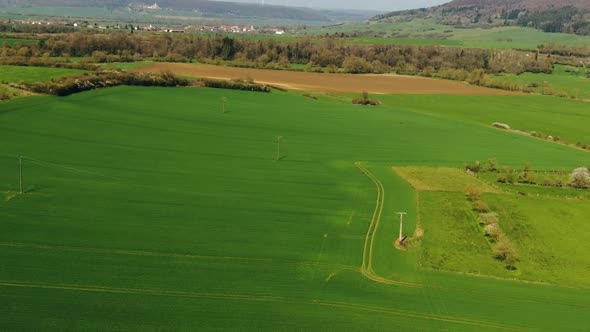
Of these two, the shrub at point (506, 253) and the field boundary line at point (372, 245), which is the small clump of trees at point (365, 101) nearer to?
the field boundary line at point (372, 245)

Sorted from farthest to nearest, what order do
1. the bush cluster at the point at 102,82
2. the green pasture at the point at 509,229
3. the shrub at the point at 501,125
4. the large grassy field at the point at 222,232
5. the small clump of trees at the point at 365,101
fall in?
the small clump of trees at the point at 365,101, the shrub at the point at 501,125, the bush cluster at the point at 102,82, the green pasture at the point at 509,229, the large grassy field at the point at 222,232

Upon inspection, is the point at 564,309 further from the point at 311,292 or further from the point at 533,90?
the point at 533,90

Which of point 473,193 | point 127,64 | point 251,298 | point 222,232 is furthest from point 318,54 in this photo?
point 251,298

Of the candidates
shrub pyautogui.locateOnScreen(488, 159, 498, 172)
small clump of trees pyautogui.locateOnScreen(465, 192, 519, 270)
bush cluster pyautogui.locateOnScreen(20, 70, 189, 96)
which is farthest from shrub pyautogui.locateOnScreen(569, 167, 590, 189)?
bush cluster pyautogui.locateOnScreen(20, 70, 189, 96)

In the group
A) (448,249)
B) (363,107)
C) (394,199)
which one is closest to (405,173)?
(394,199)

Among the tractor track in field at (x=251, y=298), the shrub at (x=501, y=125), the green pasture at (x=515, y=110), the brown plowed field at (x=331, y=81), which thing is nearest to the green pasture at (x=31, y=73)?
the brown plowed field at (x=331, y=81)

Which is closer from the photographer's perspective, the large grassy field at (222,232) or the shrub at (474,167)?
the large grassy field at (222,232)

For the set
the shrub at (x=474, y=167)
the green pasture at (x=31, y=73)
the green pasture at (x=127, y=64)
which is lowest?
the shrub at (x=474, y=167)
